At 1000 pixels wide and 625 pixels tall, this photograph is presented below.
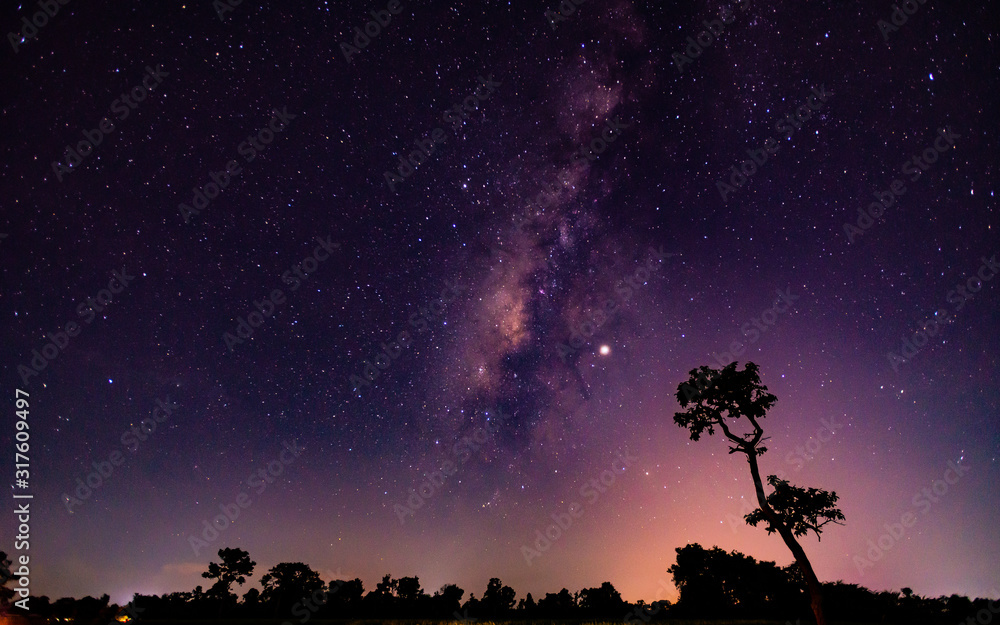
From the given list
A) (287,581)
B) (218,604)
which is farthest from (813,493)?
(287,581)

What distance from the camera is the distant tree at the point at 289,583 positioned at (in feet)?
315

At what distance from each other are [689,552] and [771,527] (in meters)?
67.6

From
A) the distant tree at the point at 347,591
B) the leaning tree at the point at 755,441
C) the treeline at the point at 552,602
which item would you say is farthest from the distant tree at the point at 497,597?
the leaning tree at the point at 755,441

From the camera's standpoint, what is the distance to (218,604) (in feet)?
273

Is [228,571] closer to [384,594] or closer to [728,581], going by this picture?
[384,594]

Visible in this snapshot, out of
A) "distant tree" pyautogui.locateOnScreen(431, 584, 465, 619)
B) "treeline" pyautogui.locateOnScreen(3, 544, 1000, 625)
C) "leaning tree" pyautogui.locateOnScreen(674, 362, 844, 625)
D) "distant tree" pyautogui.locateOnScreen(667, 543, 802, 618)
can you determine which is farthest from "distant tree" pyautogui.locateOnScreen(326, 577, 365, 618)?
"leaning tree" pyautogui.locateOnScreen(674, 362, 844, 625)

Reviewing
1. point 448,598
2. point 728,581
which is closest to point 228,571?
point 448,598

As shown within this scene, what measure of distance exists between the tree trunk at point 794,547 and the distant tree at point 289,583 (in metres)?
104

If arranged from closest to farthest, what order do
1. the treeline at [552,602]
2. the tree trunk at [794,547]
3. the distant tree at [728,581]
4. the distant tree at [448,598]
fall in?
the tree trunk at [794,547], the treeline at [552,602], the distant tree at [728,581], the distant tree at [448,598]

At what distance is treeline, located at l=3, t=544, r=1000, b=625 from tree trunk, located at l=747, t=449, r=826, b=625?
886cm

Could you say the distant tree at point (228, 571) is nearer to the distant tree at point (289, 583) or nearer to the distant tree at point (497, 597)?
the distant tree at point (289, 583)

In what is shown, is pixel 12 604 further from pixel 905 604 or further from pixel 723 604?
pixel 905 604

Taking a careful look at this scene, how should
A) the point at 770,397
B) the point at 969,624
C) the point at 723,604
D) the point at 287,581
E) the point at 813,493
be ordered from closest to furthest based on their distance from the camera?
the point at 813,493, the point at 770,397, the point at 969,624, the point at 723,604, the point at 287,581

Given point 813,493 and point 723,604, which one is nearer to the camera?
point 813,493
